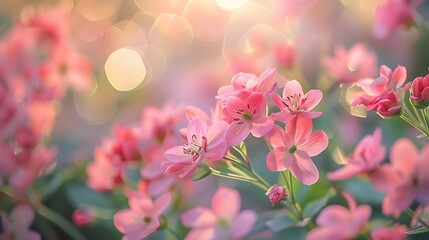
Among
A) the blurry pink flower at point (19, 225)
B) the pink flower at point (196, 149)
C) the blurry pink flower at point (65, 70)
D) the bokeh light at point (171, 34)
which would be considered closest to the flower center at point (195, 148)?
the pink flower at point (196, 149)

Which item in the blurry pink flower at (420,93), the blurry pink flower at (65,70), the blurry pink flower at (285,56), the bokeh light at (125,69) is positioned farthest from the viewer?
the bokeh light at (125,69)

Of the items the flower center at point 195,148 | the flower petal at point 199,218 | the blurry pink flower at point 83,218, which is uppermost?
the flower center at point 195,148

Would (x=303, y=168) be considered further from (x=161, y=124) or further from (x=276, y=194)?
(x=161, y=124)

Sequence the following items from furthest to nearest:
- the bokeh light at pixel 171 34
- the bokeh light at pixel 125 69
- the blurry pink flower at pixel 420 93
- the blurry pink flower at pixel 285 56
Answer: the bokeh light at pixel 171 34
the bokeh light at pixel 125 69
the blurry pink flower at pixel 285 56
the blurry pink flower at pixel 420 93

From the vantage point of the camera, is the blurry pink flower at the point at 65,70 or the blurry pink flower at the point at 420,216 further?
the blurry pink flower at the point at 65,70

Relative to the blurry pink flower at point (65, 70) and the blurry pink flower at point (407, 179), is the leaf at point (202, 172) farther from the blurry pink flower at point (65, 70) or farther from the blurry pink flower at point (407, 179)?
the blurry pink flower at point (65, 70)

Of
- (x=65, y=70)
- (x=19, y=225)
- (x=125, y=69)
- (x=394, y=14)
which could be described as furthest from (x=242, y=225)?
(x=125, y=69)

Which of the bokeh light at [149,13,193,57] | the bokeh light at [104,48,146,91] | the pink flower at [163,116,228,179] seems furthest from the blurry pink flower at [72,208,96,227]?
the bokeh light at [149,13,193,57]

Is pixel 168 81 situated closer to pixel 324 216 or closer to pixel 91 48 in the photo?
pixel 91 48
